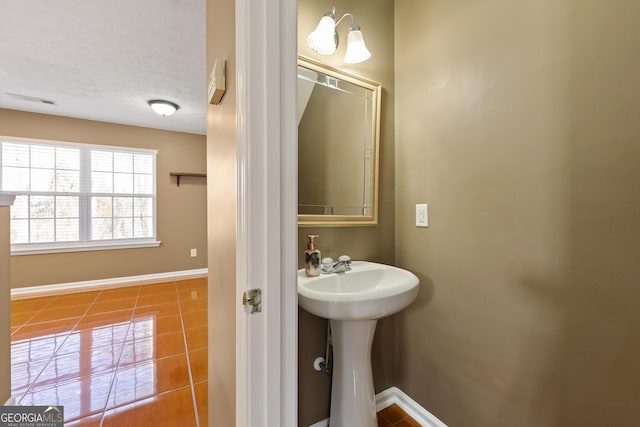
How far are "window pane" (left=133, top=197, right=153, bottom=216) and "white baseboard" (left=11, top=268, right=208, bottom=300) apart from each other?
92 cm

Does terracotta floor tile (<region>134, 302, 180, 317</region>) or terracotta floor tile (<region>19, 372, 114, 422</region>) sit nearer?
terracotta floor tile (<region>19, 372, 114, 422</region>)

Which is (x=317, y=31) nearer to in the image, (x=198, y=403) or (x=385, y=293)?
(x=385, y=293)

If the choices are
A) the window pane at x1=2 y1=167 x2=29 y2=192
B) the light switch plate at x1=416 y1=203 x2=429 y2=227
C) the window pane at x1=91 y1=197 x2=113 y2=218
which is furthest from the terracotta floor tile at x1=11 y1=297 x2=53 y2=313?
the light switch plate at x1=416 y1=203 x2=429 y2=227

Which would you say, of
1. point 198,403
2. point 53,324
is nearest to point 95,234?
point 53,324

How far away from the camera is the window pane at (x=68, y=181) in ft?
10.9

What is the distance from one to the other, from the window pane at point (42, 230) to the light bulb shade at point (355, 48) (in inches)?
166

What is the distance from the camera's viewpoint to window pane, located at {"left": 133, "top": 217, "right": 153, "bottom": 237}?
12.4 ft

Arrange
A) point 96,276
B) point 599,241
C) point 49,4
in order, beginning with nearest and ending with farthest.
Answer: point 599,241, point 49,4, point 96,276

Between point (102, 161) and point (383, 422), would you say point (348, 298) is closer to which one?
point (383, 422)

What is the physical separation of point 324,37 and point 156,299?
10.9 feet

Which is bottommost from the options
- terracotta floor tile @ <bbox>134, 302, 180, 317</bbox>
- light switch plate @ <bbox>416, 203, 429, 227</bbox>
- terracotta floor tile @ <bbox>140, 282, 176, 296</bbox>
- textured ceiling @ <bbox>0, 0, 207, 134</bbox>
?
terracotta floor tile @ <bbox>134, 302, 180, 317</bbox>

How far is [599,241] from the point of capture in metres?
0.79

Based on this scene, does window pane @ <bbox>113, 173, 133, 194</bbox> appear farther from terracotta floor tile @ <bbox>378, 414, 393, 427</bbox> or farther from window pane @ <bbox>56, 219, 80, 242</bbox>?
terracotta floor tile @ <bbox>378, 414, 393, 427</bbox>

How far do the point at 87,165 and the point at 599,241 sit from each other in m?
4.92
